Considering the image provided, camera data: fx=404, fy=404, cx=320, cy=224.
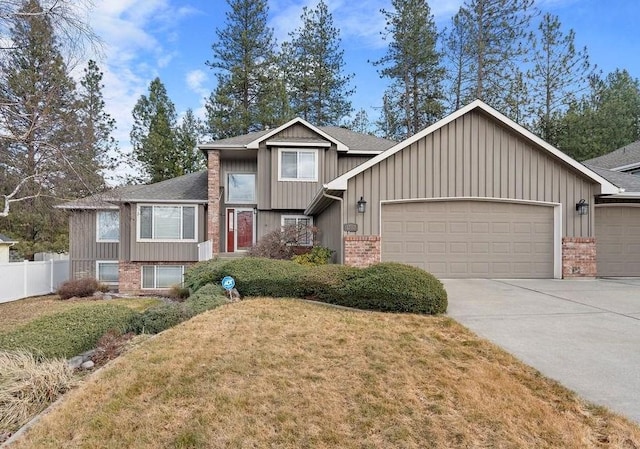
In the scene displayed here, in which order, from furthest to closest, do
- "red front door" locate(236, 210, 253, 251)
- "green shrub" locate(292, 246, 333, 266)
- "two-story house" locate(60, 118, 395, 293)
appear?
"red front door" locate(236, 210, 253, 251) → "two-story house" locate(60, 118, 395, 293) → "green shrub" locate(292, 246, 333, 266)

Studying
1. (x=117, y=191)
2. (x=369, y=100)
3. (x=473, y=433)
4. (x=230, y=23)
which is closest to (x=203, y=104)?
(x=230, y=23)

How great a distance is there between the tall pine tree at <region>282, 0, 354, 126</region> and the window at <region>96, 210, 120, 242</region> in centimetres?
1487

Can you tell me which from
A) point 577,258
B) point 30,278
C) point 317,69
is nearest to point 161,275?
point 30,278

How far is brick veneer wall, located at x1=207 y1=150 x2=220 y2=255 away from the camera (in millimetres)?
16469

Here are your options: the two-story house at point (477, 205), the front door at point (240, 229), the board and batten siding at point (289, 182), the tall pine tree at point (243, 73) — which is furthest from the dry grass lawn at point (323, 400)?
the tall pine tree at point (243, 73)

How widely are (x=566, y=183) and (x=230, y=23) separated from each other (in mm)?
24083

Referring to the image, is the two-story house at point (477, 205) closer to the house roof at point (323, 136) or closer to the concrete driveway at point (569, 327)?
the concrete driveway at point (569, 327)

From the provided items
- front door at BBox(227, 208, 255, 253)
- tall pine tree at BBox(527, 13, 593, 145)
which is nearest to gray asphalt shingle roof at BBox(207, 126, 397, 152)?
front door at BBox(227, 208, 255, 253)

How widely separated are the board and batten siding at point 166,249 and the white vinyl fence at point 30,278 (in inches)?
174

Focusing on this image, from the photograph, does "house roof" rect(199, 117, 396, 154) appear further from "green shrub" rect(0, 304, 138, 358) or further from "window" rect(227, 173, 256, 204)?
"green shrub" rect(0, 304, 138, 358)

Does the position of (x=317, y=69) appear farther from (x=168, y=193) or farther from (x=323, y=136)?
(x=168, y=193)

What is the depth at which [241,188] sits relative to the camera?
1773 cm

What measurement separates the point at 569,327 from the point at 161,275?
1564cm

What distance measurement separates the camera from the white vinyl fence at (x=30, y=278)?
15992 millimetres
